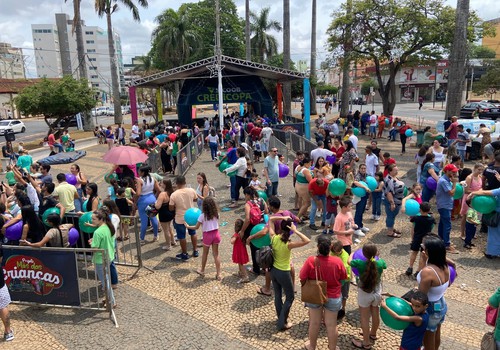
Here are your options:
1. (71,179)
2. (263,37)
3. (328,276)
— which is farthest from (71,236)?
(263,37)

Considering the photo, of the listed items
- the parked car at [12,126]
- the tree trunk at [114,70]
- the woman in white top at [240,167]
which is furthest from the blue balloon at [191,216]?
the parked car at [12,126]

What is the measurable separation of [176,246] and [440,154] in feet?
21.5

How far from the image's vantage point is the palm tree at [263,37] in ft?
155

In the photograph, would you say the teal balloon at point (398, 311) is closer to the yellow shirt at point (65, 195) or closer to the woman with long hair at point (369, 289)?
the woman with long hair at point (369, 289)

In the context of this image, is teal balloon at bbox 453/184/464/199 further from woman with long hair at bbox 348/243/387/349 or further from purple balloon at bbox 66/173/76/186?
purple balloon at bbox 66/173/76/186

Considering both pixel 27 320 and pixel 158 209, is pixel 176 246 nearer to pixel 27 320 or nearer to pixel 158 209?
pixel 158 209

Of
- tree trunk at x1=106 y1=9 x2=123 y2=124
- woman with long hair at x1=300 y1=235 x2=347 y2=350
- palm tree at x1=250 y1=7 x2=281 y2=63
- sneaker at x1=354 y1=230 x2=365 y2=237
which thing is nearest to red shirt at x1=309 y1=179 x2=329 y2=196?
sneaker at x1=354 y1=230 x2=365 y2=237

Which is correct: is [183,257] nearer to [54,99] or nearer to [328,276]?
[328,276]

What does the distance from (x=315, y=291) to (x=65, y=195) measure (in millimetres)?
5224

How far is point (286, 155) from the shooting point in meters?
15.4

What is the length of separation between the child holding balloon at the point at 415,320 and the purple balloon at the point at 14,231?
5639 mm

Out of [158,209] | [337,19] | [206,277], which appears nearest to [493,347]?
[206,277]

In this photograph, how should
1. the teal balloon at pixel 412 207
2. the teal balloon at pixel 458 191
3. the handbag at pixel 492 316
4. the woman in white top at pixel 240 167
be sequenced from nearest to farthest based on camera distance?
the handbag at pixel 492 316, the teal balloon at pixel 412 207, the teal balloon at pixel 458 191, the woman in white top at pixel 240 167

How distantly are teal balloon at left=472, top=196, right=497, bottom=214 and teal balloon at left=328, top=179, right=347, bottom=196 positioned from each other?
223cm
